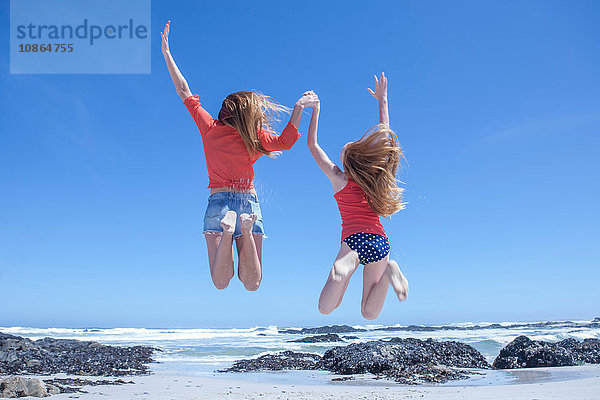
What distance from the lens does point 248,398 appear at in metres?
10.8

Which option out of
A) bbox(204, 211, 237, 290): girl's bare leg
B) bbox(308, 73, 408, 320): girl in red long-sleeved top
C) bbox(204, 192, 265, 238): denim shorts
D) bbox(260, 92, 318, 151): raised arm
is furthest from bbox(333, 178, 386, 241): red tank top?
bbox(204, 211, 237, 290): girl's bare leg

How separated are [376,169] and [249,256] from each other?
165cm

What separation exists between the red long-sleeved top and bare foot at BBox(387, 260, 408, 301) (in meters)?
1.70

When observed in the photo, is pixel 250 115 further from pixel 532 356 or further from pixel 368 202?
pixel 532 356

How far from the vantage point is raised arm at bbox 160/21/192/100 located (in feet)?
19.1

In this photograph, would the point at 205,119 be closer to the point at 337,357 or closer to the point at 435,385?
the point at 435,385

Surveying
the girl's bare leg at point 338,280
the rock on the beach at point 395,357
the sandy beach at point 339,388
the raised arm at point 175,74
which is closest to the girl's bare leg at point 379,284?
the girl's bare leg at point 338,280

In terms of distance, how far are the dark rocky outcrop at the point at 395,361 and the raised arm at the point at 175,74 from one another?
9.99 meters

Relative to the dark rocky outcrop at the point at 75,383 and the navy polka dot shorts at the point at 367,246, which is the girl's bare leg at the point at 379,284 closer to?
the navy polka dot shorts at the point at 367,246

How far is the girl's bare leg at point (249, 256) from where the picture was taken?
5.35 meters

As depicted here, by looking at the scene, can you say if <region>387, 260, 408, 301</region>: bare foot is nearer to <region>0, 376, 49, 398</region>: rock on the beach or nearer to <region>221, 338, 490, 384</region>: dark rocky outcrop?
<region>0, 376, 49, 398</region>: rock on the beach

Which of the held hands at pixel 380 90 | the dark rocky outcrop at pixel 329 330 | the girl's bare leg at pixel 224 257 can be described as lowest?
the dark rocky outcrop at pixel 329 330

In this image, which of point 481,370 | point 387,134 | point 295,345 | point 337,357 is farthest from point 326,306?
point 295,345

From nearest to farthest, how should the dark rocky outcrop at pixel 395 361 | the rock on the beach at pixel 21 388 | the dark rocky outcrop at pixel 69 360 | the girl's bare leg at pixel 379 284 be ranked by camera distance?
1. the girl's bare leg at pixel 379 284
2. the rock on the beach at pixel 21 388
3. the dark rocky outcrop at pixel 395 361
4. the dark rocky outcrop at pixel 69 360
